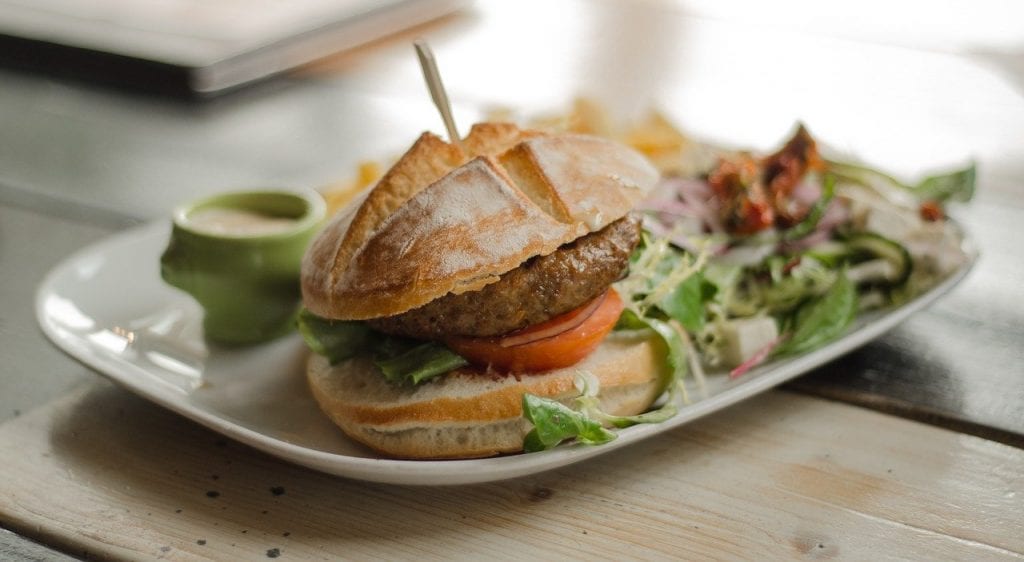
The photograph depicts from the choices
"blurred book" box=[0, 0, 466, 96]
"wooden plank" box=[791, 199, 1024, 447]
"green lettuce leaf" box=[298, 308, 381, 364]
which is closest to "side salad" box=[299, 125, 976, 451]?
"green lettuce leaf" box=[298, 308, 381, 364]

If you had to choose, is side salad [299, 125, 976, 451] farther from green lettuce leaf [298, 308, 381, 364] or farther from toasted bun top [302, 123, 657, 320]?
toasted bun top [302, 123, 657, 320]

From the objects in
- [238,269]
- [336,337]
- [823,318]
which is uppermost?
[238,269]

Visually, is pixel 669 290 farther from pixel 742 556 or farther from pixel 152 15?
pixel 152 15

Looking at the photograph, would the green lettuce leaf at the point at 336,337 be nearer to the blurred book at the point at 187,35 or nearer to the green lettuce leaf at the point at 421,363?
the green lettuce leaf at the point at 421,363

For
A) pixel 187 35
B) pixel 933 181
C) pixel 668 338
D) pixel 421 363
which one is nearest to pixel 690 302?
pixel 668 338

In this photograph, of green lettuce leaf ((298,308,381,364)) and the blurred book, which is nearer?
green lettuce leaf ((298,308,381,364))

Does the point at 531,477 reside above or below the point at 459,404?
below

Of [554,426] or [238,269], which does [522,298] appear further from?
[238,269]
